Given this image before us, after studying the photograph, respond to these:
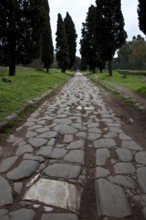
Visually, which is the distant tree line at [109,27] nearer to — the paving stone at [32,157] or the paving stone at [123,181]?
the paving stone at [32,157]

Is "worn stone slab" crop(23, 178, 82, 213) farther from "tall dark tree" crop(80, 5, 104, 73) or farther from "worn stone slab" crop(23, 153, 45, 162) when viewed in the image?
"tall dark tree" crop(80, 5, 104, 73)

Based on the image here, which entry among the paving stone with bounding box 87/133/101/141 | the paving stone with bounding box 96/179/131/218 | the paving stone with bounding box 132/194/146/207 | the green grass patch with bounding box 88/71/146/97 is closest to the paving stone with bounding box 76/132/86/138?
the paving stone with bounding box 87/133/101/141

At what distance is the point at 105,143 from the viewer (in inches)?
180

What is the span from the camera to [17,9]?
21.6 m

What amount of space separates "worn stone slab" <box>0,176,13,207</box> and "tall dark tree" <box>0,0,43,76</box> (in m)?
19.8

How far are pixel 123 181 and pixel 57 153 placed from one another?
1.35 meters

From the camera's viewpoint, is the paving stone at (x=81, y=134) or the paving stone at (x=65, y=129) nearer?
the paving stone at (x=81, y=134)

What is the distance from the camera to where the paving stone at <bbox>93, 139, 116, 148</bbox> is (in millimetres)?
4427

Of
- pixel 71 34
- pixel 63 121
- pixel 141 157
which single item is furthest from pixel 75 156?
pixel 71 34

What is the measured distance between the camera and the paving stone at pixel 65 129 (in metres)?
5.37

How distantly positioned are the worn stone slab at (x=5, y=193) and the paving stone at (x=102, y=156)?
1405mm

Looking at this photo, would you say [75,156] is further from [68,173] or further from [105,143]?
[105,143]

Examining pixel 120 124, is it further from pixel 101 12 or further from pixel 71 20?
pixel 71 20

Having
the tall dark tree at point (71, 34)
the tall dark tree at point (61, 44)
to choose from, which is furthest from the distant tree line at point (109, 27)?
the tall dark tree at point (71, 34)
